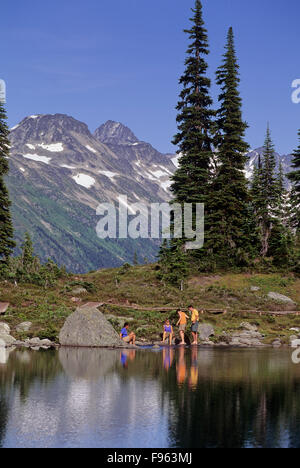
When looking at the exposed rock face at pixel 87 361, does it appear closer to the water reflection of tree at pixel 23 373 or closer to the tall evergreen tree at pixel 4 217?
the water reflection of tree at pixel 23 373

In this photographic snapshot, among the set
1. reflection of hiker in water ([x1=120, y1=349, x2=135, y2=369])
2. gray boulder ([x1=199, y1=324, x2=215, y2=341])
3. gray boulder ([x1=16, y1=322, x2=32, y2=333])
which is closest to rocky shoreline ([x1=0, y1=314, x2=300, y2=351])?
gray boulder ([x1=16, y1=322, x2=32, y2=333])

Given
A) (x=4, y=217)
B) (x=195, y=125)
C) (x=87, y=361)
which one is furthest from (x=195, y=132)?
(x=87, y=361)

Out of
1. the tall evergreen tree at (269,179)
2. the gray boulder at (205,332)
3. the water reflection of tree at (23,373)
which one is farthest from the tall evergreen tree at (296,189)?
the water reflection of tree at (23,373)

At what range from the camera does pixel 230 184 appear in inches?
2076

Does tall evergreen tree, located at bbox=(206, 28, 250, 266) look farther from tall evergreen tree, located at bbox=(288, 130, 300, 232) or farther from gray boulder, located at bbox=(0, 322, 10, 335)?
gray boulder, located at bbox=(0, 322, 10, 335)

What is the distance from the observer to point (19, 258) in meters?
48.6

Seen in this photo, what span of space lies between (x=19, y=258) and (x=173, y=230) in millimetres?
14597

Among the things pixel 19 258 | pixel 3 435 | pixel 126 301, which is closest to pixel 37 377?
pixel 3 435

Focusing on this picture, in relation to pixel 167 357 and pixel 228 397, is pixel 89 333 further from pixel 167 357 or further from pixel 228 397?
pixel 228 397

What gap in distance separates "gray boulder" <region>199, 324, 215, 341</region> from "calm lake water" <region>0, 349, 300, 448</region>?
19.5 ft

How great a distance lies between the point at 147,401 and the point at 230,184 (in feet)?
130

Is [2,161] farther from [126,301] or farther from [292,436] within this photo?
[292,436]

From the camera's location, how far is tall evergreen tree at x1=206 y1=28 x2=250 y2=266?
51.4 metres
